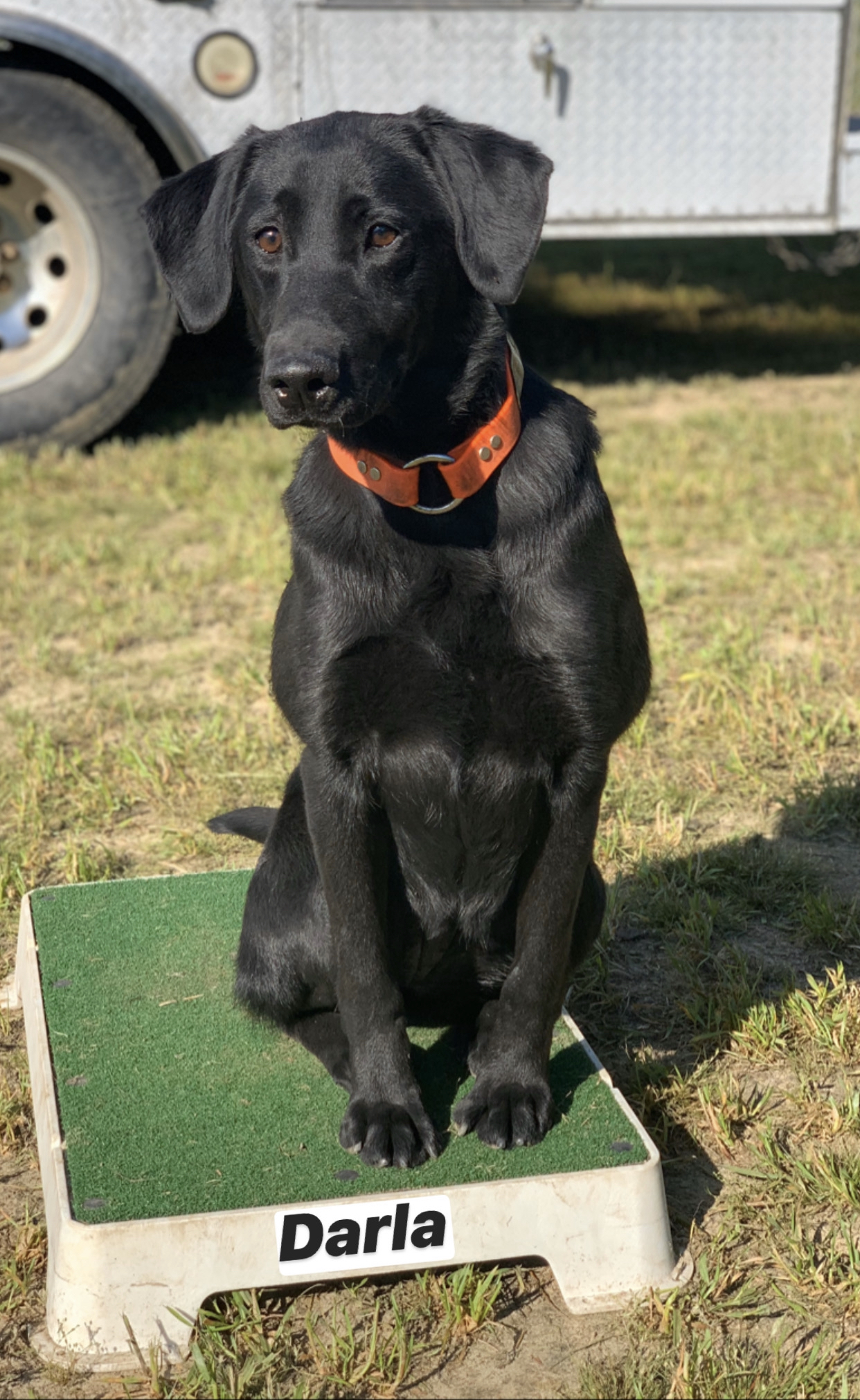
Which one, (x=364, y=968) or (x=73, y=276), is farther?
(x=73, y=276)

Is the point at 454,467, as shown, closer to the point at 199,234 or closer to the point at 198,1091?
the point at 199,234

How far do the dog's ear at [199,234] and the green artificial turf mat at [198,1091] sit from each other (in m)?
1.15

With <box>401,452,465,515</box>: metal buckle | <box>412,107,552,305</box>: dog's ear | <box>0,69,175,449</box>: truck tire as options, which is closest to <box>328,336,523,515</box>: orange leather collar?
<box>401,452,465,515</box>: metal buckle

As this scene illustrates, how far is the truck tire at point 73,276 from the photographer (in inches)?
221

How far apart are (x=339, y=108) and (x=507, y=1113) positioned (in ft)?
15.5

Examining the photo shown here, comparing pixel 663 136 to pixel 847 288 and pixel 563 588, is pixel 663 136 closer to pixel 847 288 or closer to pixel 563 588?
pixel 847 288

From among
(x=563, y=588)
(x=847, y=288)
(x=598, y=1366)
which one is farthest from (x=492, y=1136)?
(x=847, y=288)

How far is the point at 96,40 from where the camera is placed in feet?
18.4

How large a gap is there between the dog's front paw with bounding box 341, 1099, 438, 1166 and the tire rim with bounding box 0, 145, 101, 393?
4.26 meters

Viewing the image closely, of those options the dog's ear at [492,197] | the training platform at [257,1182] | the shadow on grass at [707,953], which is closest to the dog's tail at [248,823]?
the training platform at [257,1182]

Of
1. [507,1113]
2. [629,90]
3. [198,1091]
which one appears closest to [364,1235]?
[507,1113]

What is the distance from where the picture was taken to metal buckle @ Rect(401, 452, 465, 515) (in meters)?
2.16

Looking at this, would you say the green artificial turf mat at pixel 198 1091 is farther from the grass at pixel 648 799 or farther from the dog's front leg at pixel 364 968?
the grass at pixel 648 799

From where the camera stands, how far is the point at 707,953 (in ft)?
9.77
